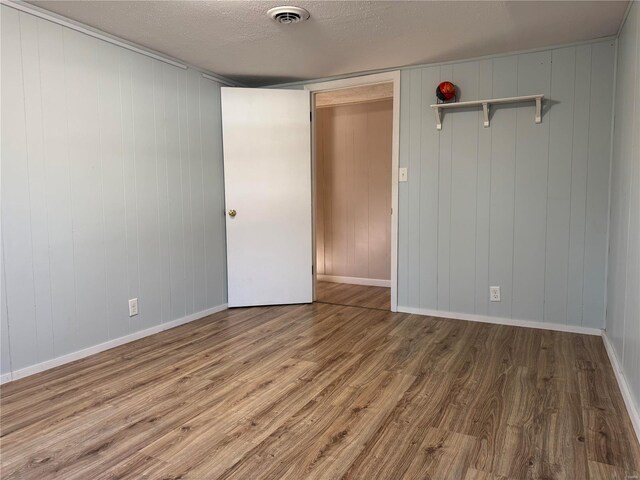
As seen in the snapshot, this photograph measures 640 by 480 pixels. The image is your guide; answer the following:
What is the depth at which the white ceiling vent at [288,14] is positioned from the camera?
8.07 feet

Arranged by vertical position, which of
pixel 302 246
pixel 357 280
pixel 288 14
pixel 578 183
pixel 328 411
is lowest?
pixel 328 411

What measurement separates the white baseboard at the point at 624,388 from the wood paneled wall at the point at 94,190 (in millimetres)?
3005

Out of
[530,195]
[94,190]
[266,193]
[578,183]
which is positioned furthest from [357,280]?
[94,190]

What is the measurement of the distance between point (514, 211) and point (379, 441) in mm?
2256

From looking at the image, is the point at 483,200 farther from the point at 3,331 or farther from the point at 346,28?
the point at 3,331

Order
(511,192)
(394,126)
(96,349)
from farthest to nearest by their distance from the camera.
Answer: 1. (394,126)
2. (511,192)
3. (96,349)

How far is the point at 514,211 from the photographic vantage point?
3.35m

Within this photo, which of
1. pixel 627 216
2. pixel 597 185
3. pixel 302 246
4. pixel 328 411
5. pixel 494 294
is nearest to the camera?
pixel 328 411

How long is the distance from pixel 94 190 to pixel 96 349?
3.46 feet

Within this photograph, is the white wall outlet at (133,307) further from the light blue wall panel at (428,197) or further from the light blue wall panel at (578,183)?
the light blue wall panel at (578,183)

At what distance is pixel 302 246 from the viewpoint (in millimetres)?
4145

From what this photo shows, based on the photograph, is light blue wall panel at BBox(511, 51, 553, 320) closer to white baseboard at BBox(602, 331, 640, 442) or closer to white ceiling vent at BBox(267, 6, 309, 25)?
white baseboard at BBox(602, 331, 640, 442)

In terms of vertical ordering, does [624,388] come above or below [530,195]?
below

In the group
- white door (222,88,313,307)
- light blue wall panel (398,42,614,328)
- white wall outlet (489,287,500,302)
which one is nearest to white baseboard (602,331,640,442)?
light blue wall panel (398,42,614,328)
